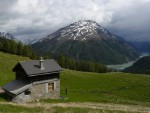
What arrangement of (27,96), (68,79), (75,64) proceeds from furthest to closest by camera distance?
1. (75,64)
2. (68,79)
3. (27,96)

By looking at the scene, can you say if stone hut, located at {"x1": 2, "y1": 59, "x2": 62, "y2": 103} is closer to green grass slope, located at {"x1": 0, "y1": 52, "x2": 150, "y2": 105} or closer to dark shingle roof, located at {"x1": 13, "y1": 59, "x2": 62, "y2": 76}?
dark shingle roof, located at {"x1": 13, "y1": 59, "x2": 62, "y2": 76}

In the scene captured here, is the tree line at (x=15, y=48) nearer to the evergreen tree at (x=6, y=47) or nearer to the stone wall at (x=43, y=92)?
the evergreen tree at (x=6, y=47)

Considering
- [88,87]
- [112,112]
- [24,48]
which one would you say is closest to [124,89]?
[88,87]

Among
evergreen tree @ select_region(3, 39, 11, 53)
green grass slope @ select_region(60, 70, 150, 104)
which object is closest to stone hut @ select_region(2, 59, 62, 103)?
green grass slope @ select_region(60, 70, 150, 104)

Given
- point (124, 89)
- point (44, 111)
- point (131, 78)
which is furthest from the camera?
point (131, 78)

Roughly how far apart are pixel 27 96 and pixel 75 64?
132 metres

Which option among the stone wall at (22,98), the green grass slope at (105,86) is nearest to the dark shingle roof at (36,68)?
the stone wall at (22,98)

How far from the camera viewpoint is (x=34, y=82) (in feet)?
205

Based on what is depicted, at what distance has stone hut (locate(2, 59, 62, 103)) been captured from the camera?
200 feet

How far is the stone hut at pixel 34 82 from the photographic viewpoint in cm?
6081

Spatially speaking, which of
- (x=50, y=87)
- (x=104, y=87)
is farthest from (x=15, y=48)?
(x=50, y=87)

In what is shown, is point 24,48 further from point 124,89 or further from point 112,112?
point 112,112

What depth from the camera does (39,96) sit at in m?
63.2

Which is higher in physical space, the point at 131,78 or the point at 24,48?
the point at 24,48
